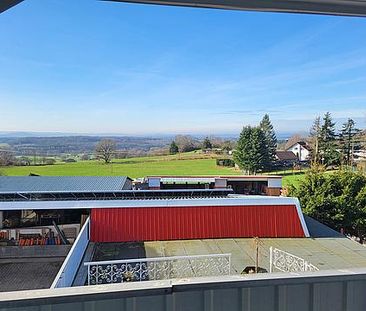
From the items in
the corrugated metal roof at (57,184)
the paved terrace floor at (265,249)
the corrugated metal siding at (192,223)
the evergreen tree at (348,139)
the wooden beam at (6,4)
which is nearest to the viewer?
the wooden beam at (6,4)

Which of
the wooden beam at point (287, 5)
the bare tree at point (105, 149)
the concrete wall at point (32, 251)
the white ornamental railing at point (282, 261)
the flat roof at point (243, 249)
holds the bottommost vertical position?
the concrete wall at point (32, 251)

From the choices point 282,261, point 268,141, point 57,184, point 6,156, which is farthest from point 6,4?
point 57,184

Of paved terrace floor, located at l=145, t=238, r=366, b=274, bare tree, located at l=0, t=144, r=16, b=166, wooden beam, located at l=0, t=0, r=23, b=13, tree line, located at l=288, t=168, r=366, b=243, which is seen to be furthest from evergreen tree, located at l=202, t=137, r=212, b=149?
tree line, located at l=288, t=168, r=366, b=243

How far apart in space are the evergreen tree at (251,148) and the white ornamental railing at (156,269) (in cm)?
105

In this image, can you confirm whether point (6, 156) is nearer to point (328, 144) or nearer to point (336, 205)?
point (328, 144)

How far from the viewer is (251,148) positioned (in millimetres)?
2588

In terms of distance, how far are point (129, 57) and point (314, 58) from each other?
1122mm

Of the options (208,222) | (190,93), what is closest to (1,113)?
(190,93)

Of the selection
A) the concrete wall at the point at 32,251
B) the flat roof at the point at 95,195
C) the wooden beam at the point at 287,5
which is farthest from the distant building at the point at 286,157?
the concrete wall at the point at 32,251

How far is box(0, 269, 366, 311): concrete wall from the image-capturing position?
0.57m

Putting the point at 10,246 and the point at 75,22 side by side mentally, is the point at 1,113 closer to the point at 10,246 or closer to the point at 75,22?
the point at 75,22

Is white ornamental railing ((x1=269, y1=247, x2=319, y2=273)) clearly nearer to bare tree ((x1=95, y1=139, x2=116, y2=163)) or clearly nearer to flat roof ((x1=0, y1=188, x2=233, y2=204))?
bare tree ((x1=95, y1=139, x2=116, y2=163))

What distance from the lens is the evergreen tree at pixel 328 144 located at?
2.12 meters

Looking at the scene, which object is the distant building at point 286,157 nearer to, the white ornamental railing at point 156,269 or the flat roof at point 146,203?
the white ornamental railing at point 156,269
